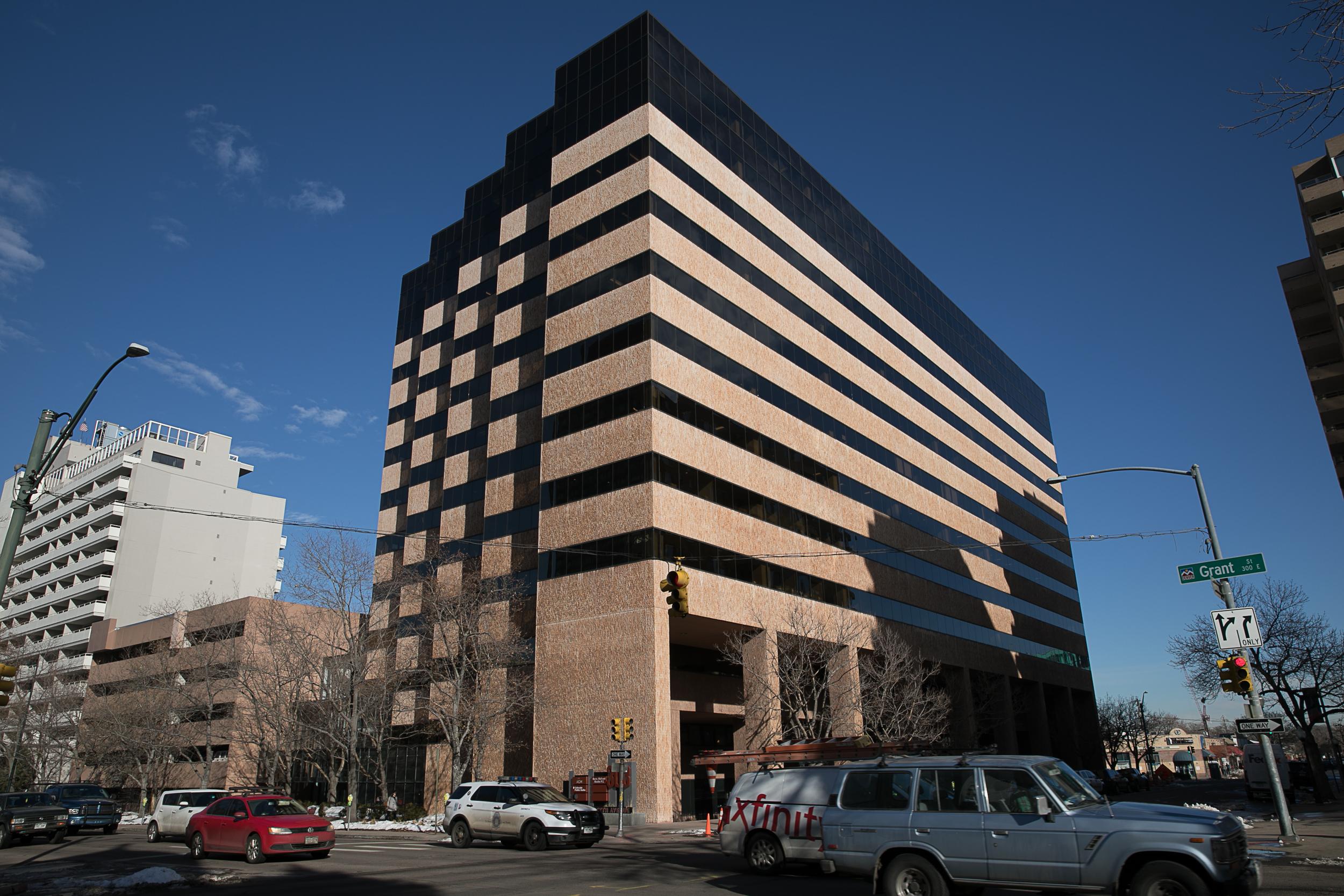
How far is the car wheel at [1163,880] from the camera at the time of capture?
9664 millimetres

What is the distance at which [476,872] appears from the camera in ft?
53.9

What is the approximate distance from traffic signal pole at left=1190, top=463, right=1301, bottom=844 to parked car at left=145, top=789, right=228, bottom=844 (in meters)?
27.6

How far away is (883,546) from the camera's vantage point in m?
52.6

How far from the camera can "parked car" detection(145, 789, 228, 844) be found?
25.7m

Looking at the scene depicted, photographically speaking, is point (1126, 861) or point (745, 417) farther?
point (745, 417)

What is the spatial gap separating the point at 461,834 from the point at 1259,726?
19.6 m

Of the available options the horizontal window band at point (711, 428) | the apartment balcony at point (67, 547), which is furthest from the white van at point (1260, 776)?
the apartment balcony at point (67, 547)

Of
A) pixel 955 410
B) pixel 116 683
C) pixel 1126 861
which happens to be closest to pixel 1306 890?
pixel 1126 861

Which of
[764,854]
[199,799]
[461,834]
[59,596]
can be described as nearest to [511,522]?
[199,799]

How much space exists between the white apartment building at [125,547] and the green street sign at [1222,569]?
280ft

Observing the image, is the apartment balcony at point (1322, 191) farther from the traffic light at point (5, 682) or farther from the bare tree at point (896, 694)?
the traffic light at point (5, 682)

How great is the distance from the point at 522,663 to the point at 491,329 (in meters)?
24.0

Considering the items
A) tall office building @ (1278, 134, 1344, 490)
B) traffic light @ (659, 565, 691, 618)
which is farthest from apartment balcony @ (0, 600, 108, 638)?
tall office building @ (1278, 134, 1344, 490)

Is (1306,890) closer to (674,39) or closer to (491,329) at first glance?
(674,39)
